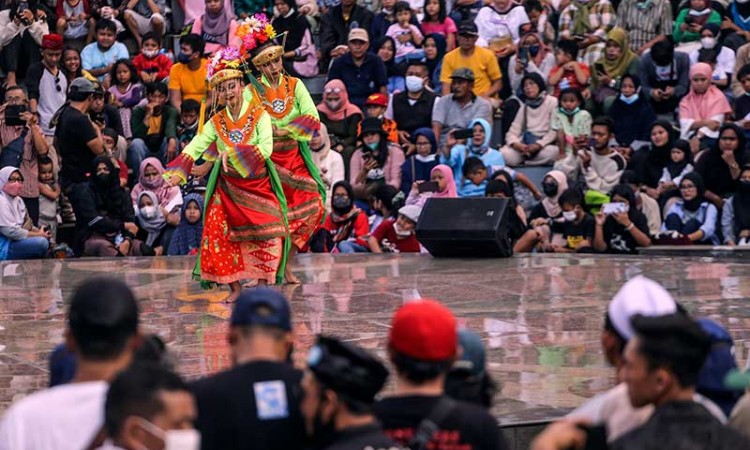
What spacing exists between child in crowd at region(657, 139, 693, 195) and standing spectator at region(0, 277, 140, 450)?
1051 cm

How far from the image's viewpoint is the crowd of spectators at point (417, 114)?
14227mm

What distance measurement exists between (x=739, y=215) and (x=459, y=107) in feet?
10.1

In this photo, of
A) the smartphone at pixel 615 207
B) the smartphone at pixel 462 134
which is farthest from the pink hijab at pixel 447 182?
the smartphone at pixel 615 207

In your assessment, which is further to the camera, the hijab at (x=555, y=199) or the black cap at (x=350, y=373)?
the hijab at (x=555, y=199)

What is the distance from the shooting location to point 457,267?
1286cm

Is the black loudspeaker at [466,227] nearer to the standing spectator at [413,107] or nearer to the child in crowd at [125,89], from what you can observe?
the standing spectator at [413,107]

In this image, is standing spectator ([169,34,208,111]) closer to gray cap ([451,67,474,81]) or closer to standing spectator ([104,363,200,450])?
gray cap ([451,67,474,81])

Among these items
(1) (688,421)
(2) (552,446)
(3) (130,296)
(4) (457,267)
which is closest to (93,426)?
(3) (130,296)

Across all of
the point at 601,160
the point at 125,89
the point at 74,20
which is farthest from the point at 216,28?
the point at 601,160

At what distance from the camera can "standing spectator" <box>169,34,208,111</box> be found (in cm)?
1623

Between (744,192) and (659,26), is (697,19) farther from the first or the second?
(744,192)

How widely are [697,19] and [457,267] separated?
476 centimetres

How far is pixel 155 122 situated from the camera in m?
15.9

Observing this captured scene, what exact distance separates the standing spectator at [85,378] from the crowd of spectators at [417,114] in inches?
380
